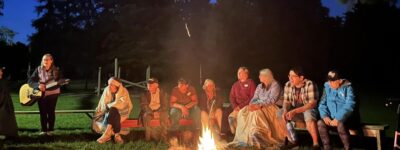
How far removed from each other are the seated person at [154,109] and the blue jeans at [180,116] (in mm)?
296

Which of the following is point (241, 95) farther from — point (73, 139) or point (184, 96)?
point (73, 139)

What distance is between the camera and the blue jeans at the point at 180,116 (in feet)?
25.3

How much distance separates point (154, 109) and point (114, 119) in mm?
833

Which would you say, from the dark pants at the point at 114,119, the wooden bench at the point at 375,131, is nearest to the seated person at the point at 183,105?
the dark pants at the point at 114,119

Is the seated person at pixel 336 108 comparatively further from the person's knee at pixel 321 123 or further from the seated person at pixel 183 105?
the seated person at pixel 183 105

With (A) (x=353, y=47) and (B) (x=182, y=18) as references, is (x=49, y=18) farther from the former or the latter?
(A) (x=353, y=47)

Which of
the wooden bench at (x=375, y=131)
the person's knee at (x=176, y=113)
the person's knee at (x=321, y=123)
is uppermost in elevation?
the person's knee at (x=176, y=113)

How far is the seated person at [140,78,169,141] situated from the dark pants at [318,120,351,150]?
2792mm

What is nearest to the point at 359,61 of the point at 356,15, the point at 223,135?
the point at 356,15

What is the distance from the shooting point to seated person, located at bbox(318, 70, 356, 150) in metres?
6.08

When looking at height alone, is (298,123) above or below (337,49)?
below

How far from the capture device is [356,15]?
26109 millimetres

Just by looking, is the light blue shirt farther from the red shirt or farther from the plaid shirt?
the red shirt

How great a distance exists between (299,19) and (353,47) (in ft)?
13.0
